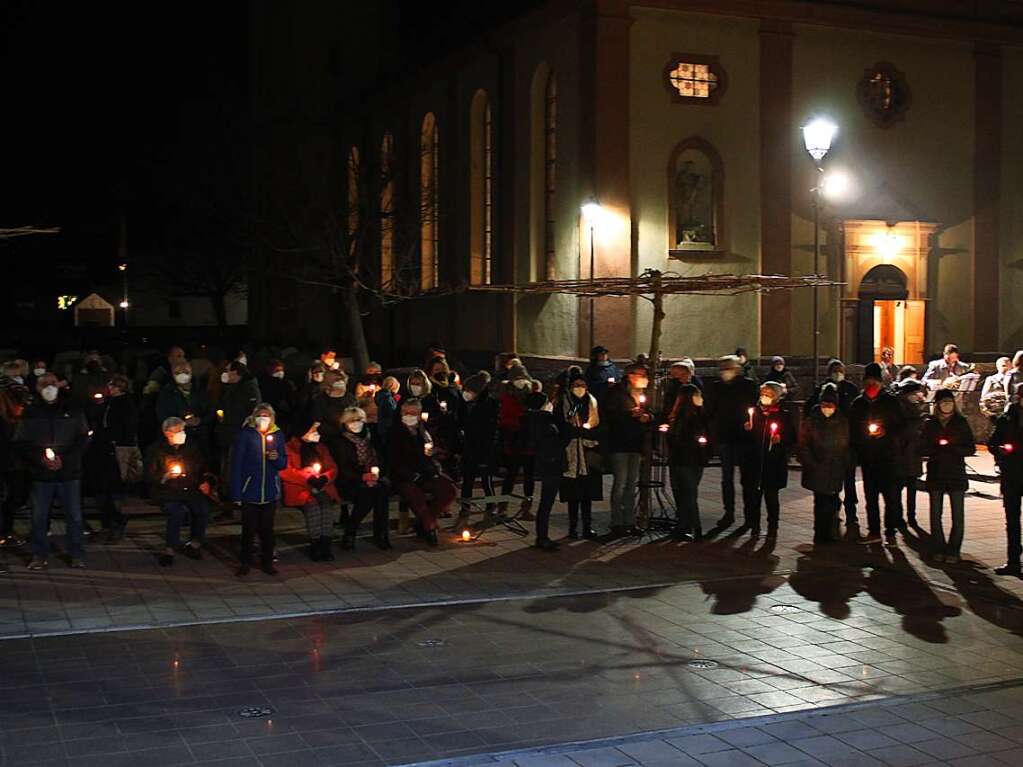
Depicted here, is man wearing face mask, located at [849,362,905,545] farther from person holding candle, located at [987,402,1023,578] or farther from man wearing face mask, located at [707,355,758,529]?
person holding candle, located at [987,402,1023,578]

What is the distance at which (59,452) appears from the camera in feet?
41.4

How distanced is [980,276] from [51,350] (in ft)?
111

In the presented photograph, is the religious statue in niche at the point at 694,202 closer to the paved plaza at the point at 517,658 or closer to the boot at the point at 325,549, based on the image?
the paved plaza at the point at 517,658

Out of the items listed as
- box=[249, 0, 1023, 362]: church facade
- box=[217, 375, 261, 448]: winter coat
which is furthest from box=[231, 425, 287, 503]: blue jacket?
box=[249, 0, 1023, 362]: church facade

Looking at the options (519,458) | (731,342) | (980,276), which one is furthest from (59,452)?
(980,276)

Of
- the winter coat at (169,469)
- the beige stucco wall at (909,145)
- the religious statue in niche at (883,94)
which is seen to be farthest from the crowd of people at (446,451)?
the religious statue in niche at (883,94)

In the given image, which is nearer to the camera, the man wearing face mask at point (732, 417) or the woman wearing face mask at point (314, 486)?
the woman wearing face mask at point (314, 486)

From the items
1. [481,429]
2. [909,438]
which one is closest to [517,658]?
[481,429]

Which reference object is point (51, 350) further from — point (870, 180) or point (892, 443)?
point (892, 443)

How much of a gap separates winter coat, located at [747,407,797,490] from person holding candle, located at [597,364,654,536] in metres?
1.20

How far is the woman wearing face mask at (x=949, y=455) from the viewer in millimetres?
13289

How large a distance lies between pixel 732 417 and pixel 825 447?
50.0 inches

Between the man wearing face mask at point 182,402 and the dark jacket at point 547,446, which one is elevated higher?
the man wearing face mask at point 182,402

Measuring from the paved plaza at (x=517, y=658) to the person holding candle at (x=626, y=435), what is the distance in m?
0.80
